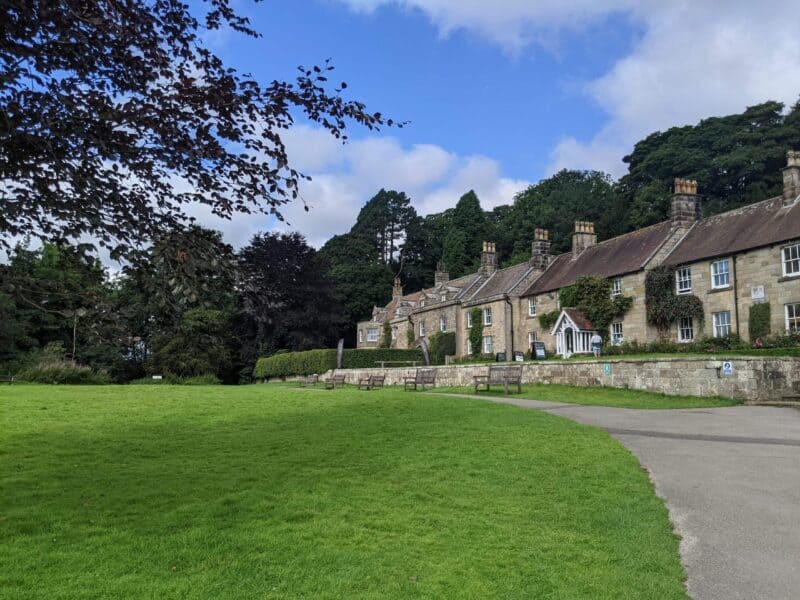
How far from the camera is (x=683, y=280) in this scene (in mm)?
33375

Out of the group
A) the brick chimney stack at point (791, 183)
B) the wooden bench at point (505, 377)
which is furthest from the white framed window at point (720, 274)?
the wooden bench at point (505, 377)

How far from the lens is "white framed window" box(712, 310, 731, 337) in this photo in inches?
1216

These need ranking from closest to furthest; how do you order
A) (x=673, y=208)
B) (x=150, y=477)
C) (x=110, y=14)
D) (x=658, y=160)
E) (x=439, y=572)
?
1. (x=439, y=572)
2. (x=110, y=14)
3. (x=150, y=477)
4. (x=673, y=208)
5. (x=658, y=160)

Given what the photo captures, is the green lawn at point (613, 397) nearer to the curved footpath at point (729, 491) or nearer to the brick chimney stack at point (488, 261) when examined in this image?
the curved footpath at point (729, 491)

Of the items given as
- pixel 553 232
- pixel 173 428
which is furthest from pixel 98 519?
pixel 553 232

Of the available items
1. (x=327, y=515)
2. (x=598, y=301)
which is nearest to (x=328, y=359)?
(x=598, y=301)

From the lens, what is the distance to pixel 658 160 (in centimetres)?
7175

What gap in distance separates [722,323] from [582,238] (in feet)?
49.5

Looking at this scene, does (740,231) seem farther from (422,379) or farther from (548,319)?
(422,379)

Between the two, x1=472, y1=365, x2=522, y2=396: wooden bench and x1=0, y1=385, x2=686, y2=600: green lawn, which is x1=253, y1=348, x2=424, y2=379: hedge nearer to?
x1=472, y1=365, x2=522, y2=396: wooden bench

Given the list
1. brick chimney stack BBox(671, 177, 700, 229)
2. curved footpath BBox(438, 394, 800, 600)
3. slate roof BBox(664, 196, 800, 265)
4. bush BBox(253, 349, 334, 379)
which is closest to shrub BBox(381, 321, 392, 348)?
bush BBox(253, 349, 334, 379)

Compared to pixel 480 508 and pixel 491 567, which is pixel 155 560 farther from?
pixel 480 508

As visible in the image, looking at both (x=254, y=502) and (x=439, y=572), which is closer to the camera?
(x=439, y=572)

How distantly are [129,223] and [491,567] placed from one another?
481 centimetres
